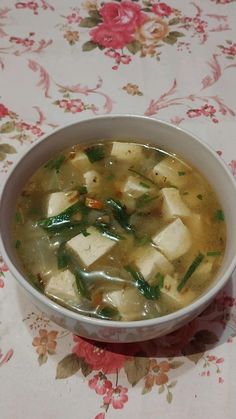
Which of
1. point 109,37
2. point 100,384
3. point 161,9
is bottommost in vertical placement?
point 100,384

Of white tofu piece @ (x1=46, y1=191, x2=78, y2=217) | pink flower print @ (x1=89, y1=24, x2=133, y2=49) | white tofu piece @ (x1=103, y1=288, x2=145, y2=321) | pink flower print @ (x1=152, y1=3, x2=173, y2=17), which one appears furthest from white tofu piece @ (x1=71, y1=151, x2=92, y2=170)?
pink flower print @ (x1=152, y1=3, x2=173, y2=17)

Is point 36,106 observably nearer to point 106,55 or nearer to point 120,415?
point 106,55

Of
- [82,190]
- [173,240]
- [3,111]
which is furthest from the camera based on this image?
[3,111]

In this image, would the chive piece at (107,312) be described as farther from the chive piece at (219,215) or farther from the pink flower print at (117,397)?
the chive piece at (219,215)

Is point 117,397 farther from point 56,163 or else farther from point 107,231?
point 56,163

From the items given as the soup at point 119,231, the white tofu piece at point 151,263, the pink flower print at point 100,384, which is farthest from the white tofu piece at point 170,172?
the pink flower print at point 100,384

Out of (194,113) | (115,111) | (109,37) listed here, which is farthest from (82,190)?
(109,37)
